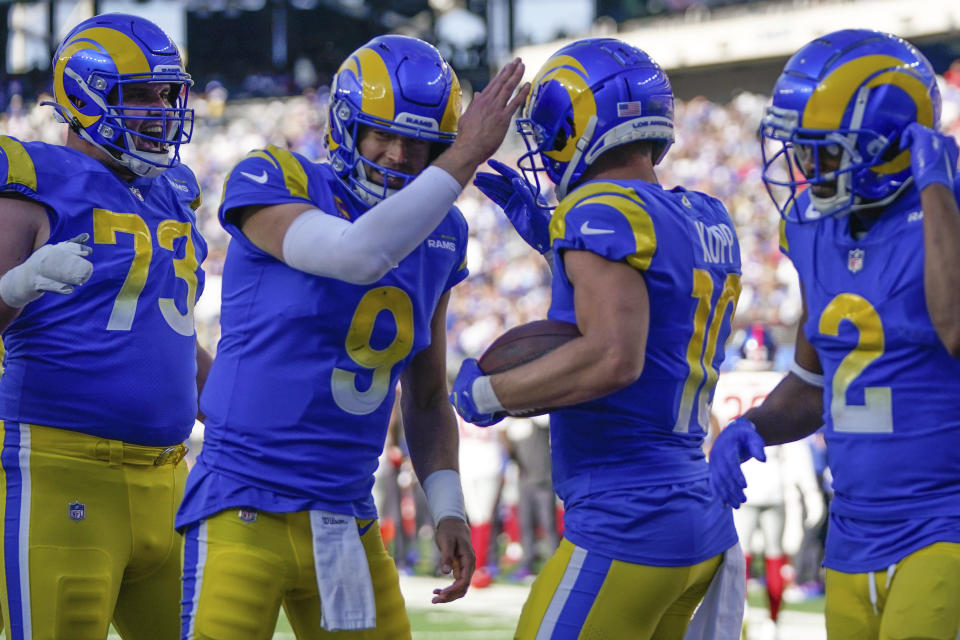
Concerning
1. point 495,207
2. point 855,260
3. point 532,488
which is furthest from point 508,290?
point 855,260

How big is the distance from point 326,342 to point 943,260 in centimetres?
128

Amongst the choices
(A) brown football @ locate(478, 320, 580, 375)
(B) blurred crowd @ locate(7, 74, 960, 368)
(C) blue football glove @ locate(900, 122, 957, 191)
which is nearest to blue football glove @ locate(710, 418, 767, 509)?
(A) brown football @ locate(478, 320, 580, 375)

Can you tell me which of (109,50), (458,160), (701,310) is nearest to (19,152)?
(109,50)

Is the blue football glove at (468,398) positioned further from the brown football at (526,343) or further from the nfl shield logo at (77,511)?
the nfl shield logo at (77,511)

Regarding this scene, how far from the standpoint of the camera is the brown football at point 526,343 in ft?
8.57

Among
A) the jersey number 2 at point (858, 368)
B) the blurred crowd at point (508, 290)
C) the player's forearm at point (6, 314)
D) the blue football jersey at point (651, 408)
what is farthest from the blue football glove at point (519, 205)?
the blurred crowd at point (508, 290)

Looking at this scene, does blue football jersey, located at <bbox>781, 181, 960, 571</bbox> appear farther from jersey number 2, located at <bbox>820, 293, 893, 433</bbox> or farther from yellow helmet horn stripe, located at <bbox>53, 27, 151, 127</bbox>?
yellow helmet horn stripe, located at <bbox>53, 27, 151, 127</bbox>

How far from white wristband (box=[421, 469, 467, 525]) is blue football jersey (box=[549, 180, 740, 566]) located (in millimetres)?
345

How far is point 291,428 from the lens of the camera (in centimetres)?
268

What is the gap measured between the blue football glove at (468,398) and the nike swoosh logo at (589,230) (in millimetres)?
408

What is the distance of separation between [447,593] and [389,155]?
40.4 inches

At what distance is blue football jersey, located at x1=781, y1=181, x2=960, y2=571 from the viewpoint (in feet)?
8.13

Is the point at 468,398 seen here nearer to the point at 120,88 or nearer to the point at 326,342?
the point at 326,342

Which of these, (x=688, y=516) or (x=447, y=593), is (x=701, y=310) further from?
(x=447, y=593)
